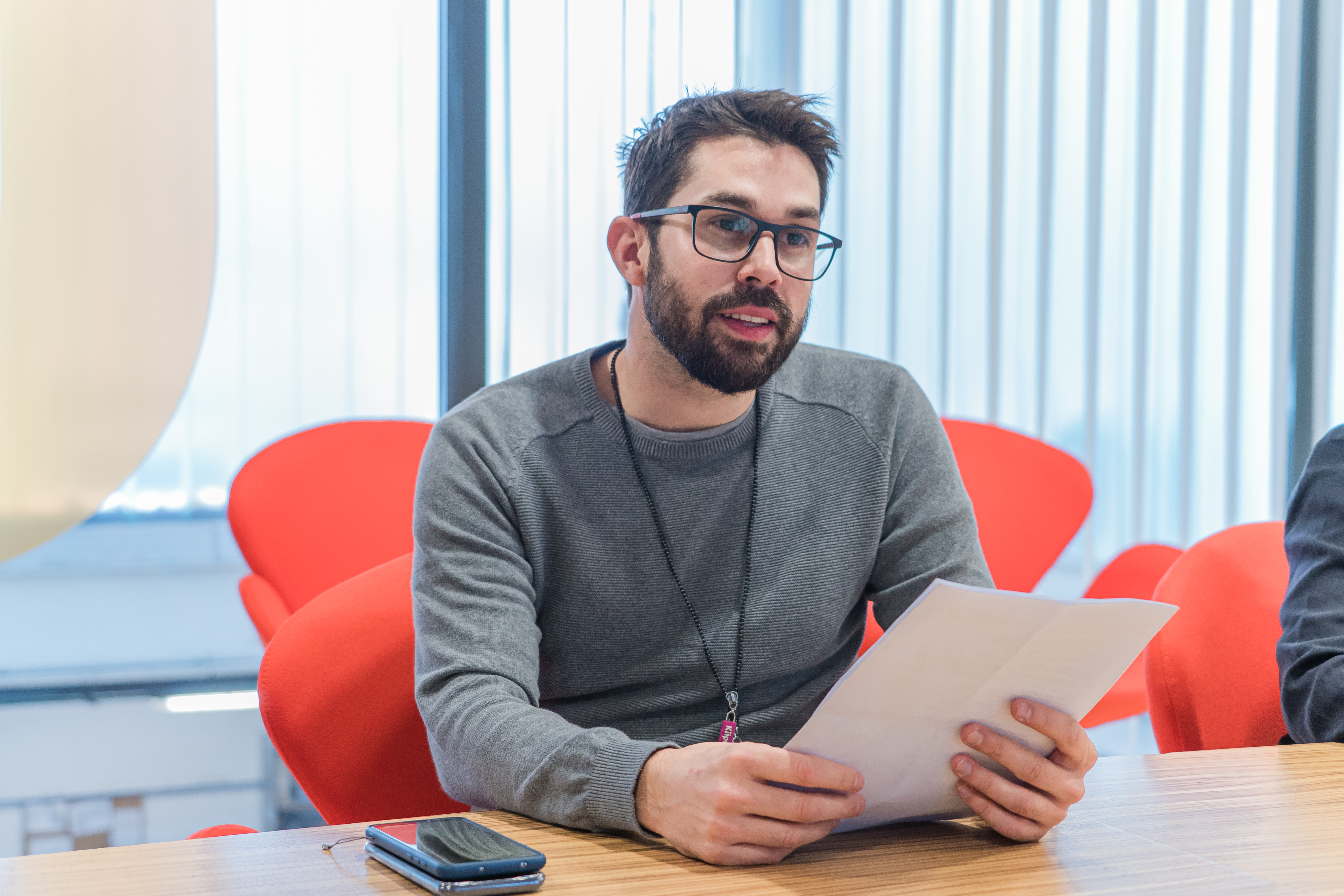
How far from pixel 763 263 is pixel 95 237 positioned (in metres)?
2.02

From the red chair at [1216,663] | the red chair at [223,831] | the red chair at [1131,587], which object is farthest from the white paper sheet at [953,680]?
the red chair at [1131,587]

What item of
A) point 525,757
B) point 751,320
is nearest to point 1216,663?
point 751,320

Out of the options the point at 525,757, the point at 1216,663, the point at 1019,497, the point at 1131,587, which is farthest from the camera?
the point at 1131,587

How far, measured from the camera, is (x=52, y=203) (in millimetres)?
2609

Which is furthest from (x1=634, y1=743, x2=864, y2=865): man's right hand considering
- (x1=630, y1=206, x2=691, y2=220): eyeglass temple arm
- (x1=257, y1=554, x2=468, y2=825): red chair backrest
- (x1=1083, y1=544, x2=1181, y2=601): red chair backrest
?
(x1=1083, y1=544, x2=1181, y2=601): red chair backrest

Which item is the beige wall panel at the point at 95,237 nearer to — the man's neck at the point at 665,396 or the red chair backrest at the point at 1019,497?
the man's neck at the point at 665,396

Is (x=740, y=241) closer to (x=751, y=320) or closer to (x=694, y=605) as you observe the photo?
(x=751, y=320)

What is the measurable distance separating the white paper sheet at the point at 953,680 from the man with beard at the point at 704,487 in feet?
1.47

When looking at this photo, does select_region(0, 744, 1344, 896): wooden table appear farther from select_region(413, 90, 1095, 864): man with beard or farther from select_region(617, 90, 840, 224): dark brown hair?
select_region(617, 90, 840, 224): dark brown hair

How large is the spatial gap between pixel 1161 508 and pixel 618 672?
101 inches

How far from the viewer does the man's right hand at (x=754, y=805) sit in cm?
83

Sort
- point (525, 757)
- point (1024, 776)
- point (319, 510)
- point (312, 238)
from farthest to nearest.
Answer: point (312, 238)
point (319, 510)
point (525, 757)
point (1024, 776)

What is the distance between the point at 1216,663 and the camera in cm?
150

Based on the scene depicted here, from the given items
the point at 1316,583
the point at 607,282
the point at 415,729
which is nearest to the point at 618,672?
the point at 415,729
